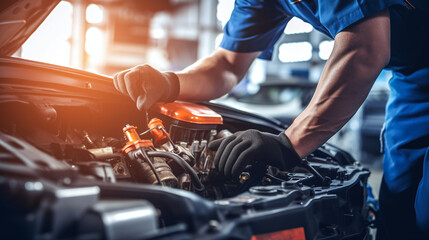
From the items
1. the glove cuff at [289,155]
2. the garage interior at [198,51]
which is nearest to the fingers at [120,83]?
the glove cuff at [289,155]

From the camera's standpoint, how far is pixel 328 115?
3.67 ft

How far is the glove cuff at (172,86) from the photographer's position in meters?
1.38

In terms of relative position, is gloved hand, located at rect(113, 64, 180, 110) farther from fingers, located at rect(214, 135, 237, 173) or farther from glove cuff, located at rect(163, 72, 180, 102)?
fingers, located at rect(214, 135, 237, 173)

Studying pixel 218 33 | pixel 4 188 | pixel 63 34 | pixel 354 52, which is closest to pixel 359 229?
pixel 354 52

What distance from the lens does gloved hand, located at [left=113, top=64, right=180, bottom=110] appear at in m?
1.24

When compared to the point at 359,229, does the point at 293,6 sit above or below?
above

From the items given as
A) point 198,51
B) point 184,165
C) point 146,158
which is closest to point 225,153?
point 184,165

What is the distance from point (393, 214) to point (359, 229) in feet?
0.85

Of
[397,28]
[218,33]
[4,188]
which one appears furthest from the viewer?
[218,33]

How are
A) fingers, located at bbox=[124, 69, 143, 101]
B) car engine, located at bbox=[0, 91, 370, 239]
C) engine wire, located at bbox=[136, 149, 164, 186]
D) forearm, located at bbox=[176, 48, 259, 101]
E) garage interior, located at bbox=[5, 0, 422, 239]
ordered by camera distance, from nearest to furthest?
car engine, located at bbox=[0, 91, 370, 239], engine wire, located at bbox=[136, 149, 164, 186], fingers, located at bbox=[124, 69, 143, 101], forearm, located at bbox=[176, 48, 259, 101], garage interior, located at bbox=[5, 0, 422, 239]

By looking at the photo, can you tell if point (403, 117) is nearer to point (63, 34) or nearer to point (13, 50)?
point (13, 50)

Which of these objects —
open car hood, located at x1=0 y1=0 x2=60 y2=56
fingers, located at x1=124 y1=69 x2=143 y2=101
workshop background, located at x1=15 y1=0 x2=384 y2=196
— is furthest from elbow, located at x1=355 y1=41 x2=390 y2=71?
workshop background, located at x1=15 y1=0 x2=384 y2=196

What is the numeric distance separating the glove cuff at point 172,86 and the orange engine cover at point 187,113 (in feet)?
0.14

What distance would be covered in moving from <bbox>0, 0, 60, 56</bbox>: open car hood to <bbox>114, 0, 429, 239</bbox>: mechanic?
1.11ft
